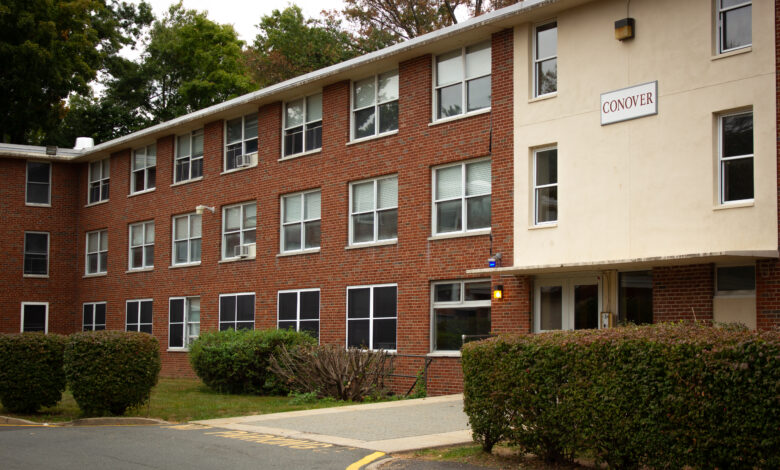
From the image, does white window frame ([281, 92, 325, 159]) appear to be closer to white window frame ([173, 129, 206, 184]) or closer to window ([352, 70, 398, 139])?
window ([352, 70, 398, 139])

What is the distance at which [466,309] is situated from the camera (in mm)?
20625

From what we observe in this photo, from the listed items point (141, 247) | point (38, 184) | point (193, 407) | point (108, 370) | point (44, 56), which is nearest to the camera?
point (108, 370)

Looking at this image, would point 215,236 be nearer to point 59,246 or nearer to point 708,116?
point 59,246

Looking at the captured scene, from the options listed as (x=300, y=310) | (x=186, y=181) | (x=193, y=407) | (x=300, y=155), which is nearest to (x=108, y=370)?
(x=193, y=407)

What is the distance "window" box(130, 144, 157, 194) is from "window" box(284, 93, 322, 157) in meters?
7.76

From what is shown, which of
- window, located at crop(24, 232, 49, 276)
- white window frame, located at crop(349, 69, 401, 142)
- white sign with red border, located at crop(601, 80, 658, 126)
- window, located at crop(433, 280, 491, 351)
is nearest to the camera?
white sign with red border, located at crop(601, 80, 658, 126)

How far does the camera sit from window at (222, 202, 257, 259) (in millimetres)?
27266

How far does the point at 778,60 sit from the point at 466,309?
867 centimetres

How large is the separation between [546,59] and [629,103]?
2590 millimetres

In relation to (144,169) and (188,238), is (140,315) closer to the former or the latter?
(188,238)

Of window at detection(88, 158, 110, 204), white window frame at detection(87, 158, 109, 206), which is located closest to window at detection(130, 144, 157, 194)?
white window frame at detection(87, 158, 109, 206)

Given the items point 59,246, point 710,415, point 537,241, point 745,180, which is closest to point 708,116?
point 745,180

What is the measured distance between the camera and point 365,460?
35.4 feet

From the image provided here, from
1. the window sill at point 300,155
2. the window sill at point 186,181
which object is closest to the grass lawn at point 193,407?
the window sill at point 300,155
